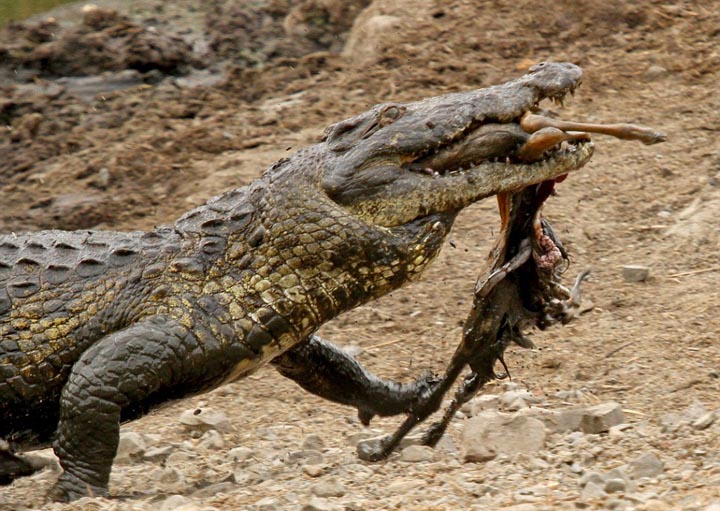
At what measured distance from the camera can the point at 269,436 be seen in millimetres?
5879

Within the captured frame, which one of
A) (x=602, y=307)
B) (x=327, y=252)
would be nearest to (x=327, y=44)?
(x=602, y=307)

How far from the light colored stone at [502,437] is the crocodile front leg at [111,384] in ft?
3.12

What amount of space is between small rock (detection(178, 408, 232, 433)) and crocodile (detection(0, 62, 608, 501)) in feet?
3.48

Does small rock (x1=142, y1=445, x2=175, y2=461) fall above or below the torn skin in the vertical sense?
below

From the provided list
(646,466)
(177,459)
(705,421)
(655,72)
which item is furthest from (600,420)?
(655,72)

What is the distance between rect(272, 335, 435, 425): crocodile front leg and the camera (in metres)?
5.41

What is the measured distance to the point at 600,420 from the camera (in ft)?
16.0

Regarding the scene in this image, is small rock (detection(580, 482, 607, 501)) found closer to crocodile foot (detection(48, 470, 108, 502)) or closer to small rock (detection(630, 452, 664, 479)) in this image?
small rock (detection(630, 452, 664, 479))

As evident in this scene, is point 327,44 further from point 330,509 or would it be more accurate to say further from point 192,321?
point 330,509

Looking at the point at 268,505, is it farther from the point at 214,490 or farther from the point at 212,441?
the point at 212,441

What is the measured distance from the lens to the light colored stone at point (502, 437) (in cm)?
470

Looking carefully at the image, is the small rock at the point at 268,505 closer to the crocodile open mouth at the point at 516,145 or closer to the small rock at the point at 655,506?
the small rock at the point at 655,506

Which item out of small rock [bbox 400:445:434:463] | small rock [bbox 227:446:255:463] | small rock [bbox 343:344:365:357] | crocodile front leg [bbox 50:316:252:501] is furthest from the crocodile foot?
small rock [bbox 343:344:365:357]

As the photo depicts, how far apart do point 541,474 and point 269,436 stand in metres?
1.88
